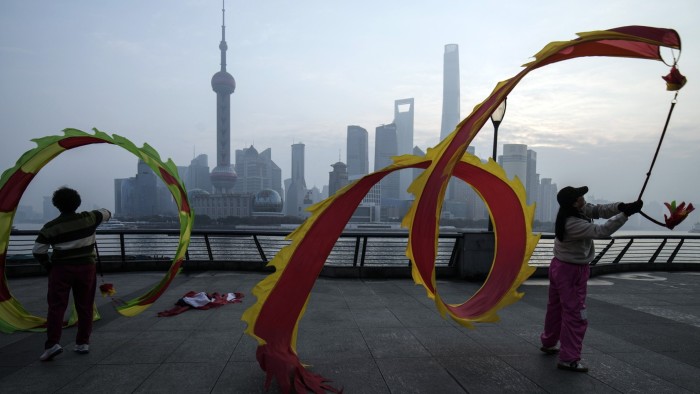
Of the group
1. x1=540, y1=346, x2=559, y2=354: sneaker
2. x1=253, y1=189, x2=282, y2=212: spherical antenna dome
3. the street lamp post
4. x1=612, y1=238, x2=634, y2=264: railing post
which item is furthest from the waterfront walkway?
x1=253, y1=189, x2=282, y2=212: spherical antenna dome

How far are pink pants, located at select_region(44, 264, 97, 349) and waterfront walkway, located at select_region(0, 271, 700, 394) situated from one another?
291 millimetres

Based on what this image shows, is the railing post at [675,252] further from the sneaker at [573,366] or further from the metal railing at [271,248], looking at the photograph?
the sneaker at [573,366]

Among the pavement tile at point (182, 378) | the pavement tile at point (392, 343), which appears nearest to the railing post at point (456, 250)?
the pavement tile at point (392, 343)

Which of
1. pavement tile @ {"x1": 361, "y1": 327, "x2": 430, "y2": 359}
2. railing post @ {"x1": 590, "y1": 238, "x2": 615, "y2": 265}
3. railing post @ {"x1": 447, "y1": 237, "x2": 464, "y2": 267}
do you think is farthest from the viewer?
railing post @ {"x1": 590, "y1": 238, "x2": 615, "y2": 265}

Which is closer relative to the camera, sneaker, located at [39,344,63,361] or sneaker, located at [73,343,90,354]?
sneaker, located at [39,344,63,361]

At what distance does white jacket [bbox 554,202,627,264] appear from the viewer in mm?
4192

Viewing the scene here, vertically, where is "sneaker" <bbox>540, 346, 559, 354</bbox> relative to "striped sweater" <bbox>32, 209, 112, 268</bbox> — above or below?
below

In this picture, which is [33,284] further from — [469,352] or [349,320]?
[469,352]

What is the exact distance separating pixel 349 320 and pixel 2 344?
4615 millimetres

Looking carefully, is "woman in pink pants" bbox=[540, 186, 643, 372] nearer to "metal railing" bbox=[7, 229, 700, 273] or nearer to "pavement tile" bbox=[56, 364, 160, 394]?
"metal railing" bbox=[7, 229, 700, 273]

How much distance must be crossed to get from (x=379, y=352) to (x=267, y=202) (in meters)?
99.0

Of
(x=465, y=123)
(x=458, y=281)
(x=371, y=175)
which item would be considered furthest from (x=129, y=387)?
(x=458, y=281)

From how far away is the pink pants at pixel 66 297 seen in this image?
4.52 metres

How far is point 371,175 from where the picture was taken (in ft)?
13.2
